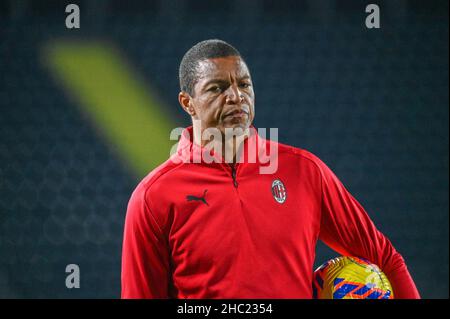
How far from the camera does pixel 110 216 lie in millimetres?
4473

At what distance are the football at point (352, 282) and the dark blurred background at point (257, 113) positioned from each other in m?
2.11

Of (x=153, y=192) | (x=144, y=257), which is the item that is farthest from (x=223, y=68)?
(x=144, y=257)

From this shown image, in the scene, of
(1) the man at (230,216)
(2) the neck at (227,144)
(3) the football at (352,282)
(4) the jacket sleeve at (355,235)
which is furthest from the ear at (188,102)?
(3) the football at (352,282)

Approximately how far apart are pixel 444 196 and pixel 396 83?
90 cm

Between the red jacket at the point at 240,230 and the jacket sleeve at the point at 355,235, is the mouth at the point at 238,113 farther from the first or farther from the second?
the jacket sleeve at the point at 355,235

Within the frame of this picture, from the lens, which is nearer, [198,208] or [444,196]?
[198,208]

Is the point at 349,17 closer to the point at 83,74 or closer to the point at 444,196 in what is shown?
the point at 444,196

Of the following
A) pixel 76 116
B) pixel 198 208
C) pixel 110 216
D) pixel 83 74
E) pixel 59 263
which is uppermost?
pixel 83 74

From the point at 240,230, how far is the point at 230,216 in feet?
0.20

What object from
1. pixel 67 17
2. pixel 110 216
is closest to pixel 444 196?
pixel 110 216

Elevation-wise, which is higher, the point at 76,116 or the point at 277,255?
the point at 76,116

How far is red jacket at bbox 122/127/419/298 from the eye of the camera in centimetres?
209
